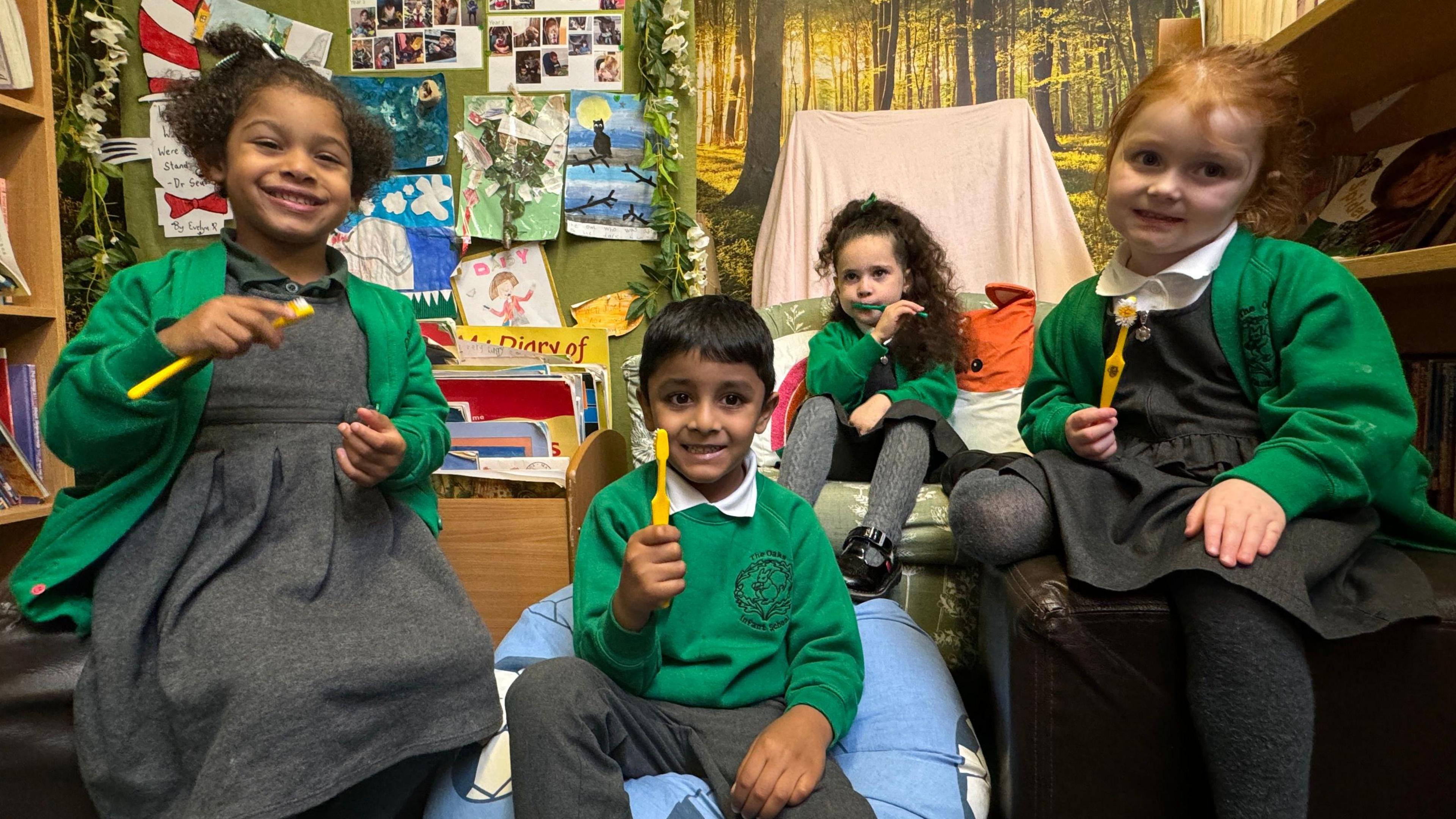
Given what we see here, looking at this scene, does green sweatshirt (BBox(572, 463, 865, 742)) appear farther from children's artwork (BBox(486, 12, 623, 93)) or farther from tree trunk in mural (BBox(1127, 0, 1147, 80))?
tree trunk in mural (BBox(1127, 0, 1147, 80))

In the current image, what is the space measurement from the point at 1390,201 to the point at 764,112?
1638 millimetres

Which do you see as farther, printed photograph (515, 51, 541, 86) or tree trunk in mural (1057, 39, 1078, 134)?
tree trunk in mural (1057, 39, 1078, 134)

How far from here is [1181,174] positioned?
38.8 inches

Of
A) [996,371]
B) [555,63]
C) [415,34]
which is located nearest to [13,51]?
[415,34]

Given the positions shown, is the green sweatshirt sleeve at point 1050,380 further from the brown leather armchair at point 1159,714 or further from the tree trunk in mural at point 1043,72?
the tree trunk in mural at point 1043,72

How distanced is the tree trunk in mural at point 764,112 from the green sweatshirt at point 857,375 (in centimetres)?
87

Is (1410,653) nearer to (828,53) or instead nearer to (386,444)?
(386,444)

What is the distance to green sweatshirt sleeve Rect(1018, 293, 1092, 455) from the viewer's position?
112 cm

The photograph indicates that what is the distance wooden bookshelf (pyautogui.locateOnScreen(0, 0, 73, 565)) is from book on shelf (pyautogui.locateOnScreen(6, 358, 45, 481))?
1 cm

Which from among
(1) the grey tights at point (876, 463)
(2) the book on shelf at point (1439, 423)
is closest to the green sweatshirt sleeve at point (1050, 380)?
(1) the grey tights at point (876, 463)

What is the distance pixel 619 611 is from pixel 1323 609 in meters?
0.70

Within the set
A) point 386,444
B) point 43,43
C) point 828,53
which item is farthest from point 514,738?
point 828,53

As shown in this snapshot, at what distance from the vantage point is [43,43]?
1.66 metres

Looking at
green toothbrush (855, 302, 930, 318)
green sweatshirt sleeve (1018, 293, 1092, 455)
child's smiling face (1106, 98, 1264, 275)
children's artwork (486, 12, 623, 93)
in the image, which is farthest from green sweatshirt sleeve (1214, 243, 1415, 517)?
children's artwork (486, 12, 623, 93)
